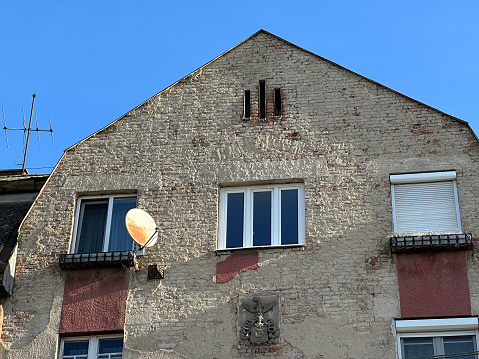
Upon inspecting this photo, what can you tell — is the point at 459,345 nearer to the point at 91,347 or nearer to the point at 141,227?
the point at 141,227

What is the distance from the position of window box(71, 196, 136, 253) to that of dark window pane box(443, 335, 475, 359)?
6027 mm

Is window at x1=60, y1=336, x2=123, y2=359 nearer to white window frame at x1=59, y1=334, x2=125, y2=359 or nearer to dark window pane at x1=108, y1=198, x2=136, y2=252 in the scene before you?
white window frame at x1=59, y1=334, x2=125, y2=359

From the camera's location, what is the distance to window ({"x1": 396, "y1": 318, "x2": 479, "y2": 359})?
1485cm

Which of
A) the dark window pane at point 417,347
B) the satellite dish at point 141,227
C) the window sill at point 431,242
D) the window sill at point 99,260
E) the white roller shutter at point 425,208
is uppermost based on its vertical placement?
the white roller shutter at point 425,208

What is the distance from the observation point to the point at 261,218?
16891 mm

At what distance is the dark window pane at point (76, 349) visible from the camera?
1579 cm

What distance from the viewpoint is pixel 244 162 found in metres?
17.5

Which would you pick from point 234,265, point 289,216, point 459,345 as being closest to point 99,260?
point 234,265

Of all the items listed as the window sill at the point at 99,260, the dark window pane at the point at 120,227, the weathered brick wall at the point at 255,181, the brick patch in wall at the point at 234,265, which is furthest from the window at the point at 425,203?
the dark window pane at the point at 120,227

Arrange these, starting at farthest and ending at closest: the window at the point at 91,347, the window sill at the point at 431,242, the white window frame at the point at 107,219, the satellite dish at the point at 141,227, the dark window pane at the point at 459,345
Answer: the white window frame at the point at 107,219 → the satellite dish at the point at 141,227 → the window at the point at 91,347 → the window sill at the point at 431,242 → the dark window pane at the point at 459,345

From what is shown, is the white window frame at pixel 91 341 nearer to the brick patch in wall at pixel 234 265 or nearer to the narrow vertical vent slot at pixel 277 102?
the brick patch in wall at pixel 234 265

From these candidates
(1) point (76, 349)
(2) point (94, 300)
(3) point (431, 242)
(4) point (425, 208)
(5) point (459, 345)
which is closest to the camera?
(5) point (459, 345)

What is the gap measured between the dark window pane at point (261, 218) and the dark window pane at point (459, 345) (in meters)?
3.66

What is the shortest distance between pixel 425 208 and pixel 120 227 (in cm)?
573
